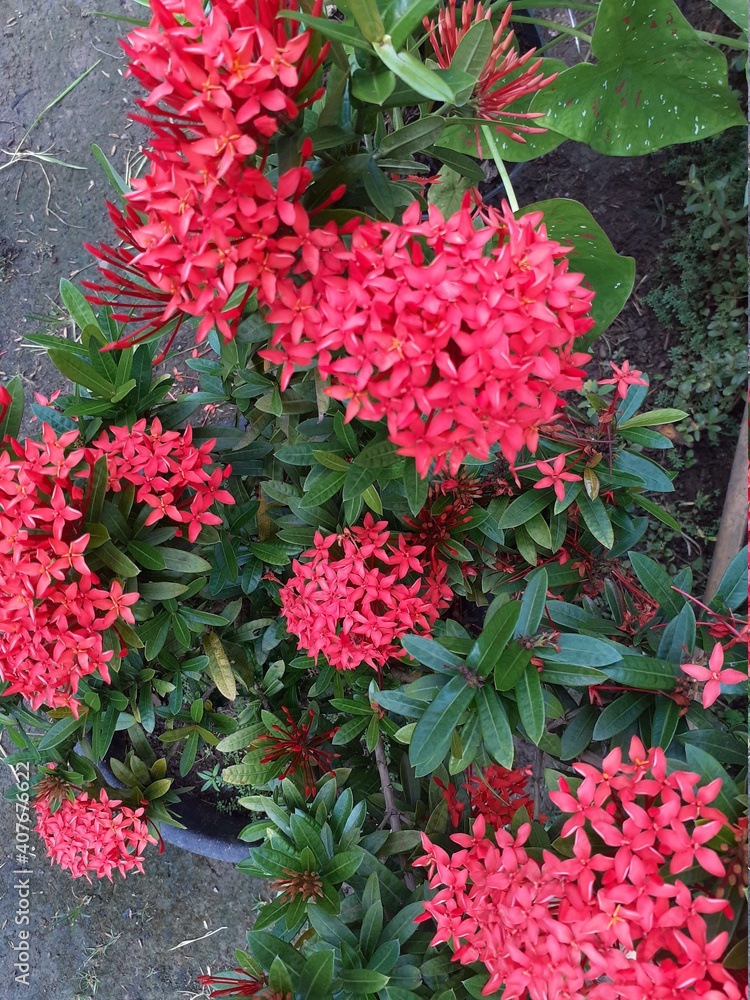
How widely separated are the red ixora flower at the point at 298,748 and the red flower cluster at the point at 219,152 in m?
0.90

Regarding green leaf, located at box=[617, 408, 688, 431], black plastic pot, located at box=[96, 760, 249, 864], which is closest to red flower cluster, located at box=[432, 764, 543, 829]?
green leaf, located at box=[617, 408, 688, 431]

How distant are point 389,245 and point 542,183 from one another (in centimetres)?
149

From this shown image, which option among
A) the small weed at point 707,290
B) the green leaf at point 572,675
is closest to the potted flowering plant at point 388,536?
the green leaf at point 572,675

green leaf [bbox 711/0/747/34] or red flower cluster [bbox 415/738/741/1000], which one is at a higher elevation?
green leaf [bbox 711/0/747/34]

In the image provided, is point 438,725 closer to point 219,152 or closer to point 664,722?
point 664,722

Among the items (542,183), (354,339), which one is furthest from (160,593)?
(542,183)

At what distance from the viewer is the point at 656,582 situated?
109 centimetres

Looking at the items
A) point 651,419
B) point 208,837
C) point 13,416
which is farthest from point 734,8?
point 208,837

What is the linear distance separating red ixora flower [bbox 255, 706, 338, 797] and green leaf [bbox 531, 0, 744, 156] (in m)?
1.35

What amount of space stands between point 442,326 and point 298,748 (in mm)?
997

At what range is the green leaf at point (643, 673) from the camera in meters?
0.95

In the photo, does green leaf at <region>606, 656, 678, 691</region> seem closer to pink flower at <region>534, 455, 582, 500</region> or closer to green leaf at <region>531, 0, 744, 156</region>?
pink flower at <region>534, 455, 582, 500</region>

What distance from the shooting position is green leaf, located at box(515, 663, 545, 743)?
3.03ft

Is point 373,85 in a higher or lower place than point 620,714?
higher
